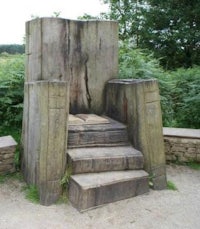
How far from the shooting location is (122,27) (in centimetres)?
1135

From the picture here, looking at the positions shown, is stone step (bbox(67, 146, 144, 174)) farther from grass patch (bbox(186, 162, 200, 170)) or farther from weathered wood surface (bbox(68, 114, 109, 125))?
grass patch (bbox(186, 162, 200, 170))

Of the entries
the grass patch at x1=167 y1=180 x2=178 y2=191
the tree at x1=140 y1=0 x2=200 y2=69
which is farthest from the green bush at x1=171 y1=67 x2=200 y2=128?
the tree at x1=140 y1=0 x2=200 y2=69

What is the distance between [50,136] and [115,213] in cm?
82

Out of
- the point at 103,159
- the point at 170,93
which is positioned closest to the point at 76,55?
the point at 103,159

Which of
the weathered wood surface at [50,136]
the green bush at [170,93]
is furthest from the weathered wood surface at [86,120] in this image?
the green bush at [170,93]

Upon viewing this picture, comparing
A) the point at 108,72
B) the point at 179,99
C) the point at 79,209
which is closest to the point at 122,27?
the point at 179,99

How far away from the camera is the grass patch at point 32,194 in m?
2.85

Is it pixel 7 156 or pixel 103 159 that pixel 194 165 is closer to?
pixel 103 159

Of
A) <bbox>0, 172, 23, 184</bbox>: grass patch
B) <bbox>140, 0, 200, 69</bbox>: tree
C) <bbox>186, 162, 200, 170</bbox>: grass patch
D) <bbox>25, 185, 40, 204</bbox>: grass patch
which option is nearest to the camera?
<bbox>25, 185, 40, 204</bbox>: grass patch

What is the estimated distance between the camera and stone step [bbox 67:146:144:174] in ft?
9.27

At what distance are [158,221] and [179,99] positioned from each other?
10.8 feet

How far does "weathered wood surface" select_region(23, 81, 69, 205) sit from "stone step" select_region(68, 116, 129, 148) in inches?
9.7

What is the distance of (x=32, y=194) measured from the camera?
2.92 m

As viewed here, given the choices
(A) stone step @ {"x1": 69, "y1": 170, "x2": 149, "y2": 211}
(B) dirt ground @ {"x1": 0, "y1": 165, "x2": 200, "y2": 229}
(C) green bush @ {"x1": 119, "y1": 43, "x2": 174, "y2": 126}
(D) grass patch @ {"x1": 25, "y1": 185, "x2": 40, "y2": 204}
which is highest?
(C) green bush @ {"x1": 119, "y1": 43, "x2": 174, "y2": 126}
